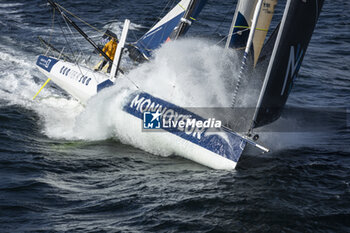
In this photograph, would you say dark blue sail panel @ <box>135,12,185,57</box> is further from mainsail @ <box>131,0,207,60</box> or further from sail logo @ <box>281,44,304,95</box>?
sail logo @ <box>281,44,304,95</box>

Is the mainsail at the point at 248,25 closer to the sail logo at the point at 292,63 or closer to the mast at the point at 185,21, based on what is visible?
the mast at the point at 185,21

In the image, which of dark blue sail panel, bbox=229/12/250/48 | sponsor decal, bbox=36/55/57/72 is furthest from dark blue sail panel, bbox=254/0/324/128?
sponsor decal, bbox=36/55/57/72

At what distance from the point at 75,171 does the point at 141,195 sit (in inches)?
56.2

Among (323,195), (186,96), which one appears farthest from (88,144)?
(323,195)

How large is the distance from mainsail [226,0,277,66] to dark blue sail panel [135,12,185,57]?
191 centimetres

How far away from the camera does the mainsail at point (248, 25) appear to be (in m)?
9.22

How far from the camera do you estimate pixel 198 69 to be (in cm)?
865

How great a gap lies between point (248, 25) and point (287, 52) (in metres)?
3.00

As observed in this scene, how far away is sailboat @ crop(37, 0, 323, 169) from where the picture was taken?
6.78 metres

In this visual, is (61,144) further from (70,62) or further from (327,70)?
(327,70)

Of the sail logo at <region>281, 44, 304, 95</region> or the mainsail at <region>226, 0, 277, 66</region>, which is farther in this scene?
the mainsail at <region>226, 0, 277, 66</region>

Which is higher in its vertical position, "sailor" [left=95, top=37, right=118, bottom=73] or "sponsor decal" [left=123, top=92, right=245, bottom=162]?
"sailor" [left=95, top=37, right=118, bottom=73]

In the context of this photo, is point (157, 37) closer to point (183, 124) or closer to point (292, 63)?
point (183, 124)

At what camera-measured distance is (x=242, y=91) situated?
806cm
